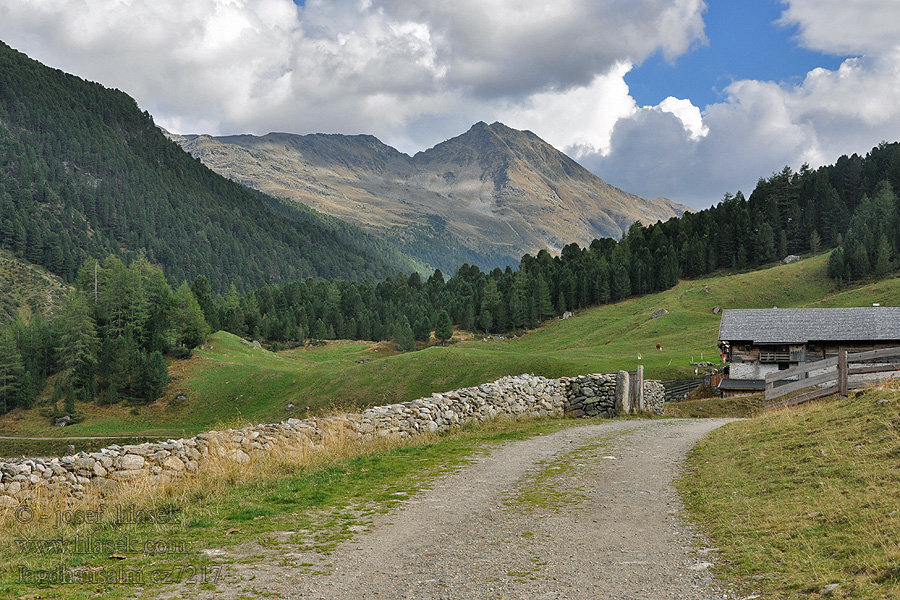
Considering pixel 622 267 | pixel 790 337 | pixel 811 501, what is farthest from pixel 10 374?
pixel 622 267

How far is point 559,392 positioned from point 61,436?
72683 millimetres

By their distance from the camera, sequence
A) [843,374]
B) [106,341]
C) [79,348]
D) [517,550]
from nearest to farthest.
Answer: [517,550] → [843,374] → [79,348] → [106,341]

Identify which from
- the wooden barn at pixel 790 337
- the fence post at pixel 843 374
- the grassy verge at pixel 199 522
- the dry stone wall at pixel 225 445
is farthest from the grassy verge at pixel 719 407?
the grassy verge at pixel 199 522

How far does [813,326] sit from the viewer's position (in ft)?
157

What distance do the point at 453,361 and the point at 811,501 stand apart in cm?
5576

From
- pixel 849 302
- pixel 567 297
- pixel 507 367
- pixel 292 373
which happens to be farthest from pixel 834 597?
pixel 567 297

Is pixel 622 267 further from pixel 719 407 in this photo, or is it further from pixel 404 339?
pixel 719 407

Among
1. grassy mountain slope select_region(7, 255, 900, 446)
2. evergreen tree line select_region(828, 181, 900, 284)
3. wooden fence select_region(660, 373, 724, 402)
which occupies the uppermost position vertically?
evergreen tree line select_region(828, 181, 900, 284)

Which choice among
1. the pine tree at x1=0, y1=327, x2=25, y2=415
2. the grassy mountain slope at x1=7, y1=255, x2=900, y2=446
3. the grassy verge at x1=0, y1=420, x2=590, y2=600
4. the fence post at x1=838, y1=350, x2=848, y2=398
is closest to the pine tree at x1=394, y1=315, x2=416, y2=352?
the grassy mountain slope at x1=7, y1=255, x2=900, y2=446

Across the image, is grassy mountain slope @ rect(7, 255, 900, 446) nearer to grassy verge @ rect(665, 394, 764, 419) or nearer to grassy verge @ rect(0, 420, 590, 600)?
grassy verge @ rect(665, 394, 764, 419)

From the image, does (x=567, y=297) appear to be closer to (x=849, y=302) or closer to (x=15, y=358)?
(x=849, y=302)

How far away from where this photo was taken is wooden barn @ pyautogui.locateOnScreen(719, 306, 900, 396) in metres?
46.2

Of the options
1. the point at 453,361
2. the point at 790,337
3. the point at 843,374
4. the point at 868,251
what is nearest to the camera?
the point at 843,374

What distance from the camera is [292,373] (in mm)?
80562
